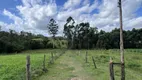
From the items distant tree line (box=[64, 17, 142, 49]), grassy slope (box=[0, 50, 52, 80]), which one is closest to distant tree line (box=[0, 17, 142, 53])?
distant tree line (box=[64, 17, 142, 49])

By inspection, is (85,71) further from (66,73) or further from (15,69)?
(15,69)

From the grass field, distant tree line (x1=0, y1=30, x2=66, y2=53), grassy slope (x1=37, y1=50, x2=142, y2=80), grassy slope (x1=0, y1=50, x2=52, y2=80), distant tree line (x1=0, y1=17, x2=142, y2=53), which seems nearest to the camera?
grassy slope (x1=0, y1=50, x2=52, y2=80)

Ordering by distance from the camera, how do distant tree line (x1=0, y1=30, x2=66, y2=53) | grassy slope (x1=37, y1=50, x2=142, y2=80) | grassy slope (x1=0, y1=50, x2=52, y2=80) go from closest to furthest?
grassy slope (x1=0, y1=50, x2=52, y2=80)
grassy slope (x1=37, y1=50, x2=142, y2=80)
distant tree line (x1=0, y1=30, x2=66, y2=53)

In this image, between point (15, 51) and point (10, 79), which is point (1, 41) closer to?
point (15, 51)

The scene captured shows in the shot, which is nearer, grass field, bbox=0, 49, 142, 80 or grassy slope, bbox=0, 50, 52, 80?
grassy slope, bbox=0, 50, 52, 80

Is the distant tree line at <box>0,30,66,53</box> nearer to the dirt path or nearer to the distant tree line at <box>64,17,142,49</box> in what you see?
the distant tree line at <box>64,17,142,49</box>

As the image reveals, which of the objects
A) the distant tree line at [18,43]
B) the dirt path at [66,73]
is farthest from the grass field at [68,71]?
the distant tree line at [18,43]

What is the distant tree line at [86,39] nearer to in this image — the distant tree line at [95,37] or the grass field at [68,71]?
the distant tree line at [95,37]

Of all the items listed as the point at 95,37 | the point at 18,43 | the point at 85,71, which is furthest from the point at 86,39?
the point at 85,71

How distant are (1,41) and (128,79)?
4901 centimetres

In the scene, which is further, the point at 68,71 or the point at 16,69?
the point at 68,71

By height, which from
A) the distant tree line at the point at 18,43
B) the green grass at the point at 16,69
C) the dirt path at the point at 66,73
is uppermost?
the distant tree line at the point at 18,43

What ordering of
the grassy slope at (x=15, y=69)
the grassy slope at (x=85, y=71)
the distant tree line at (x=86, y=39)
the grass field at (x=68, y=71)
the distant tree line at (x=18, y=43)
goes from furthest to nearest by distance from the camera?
the distant tree line at (x=86, y=39)
the distant tree line at (x=18, y=43)
the grassy slope at (x=85, y=71)
the grass field at (x=68, y=71)
the grassy slope at (x=15, y=69)

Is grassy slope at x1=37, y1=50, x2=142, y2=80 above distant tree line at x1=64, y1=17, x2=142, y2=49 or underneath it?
underneath
